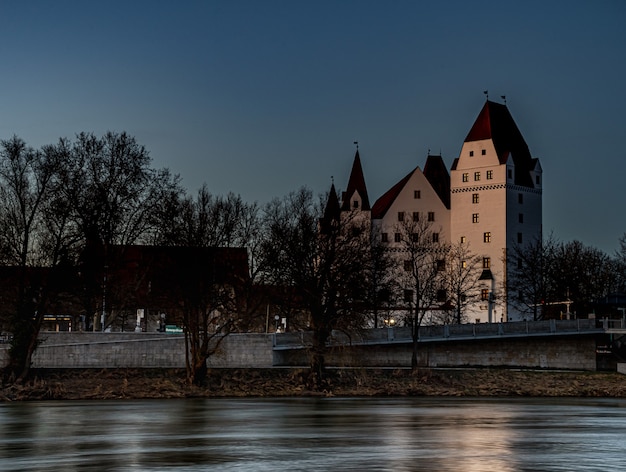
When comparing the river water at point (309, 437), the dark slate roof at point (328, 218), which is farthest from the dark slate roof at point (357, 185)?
the river water at point (309, 437)

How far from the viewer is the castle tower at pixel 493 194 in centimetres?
14912

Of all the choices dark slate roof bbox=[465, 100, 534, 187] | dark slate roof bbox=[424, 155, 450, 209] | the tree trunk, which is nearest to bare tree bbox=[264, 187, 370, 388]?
the tree trunk

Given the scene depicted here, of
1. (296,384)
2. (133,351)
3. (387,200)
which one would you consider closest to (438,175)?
(387,200)

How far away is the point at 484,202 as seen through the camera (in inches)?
5965

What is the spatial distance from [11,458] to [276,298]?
140 feet

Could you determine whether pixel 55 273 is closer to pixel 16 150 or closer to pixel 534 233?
pixel 16 150

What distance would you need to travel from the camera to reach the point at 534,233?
500 ft

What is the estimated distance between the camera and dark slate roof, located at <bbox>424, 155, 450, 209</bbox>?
16373cm

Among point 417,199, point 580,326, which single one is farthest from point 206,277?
point 417,199

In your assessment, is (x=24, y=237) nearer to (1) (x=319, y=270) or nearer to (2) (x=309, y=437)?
(1) (x=319, y=270)

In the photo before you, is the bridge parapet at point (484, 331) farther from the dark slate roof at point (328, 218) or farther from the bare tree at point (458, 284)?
the bare tree at point (458, 284)

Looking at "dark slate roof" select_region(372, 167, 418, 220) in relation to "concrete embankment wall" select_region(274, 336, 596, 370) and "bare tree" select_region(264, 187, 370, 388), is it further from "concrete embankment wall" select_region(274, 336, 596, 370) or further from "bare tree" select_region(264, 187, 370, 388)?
"bare tree" select_region(264, 187, 370, 388)

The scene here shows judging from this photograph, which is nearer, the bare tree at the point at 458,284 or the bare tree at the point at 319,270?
the bare tree at the point at 319,270

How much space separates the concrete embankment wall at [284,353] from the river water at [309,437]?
58.5 ft
